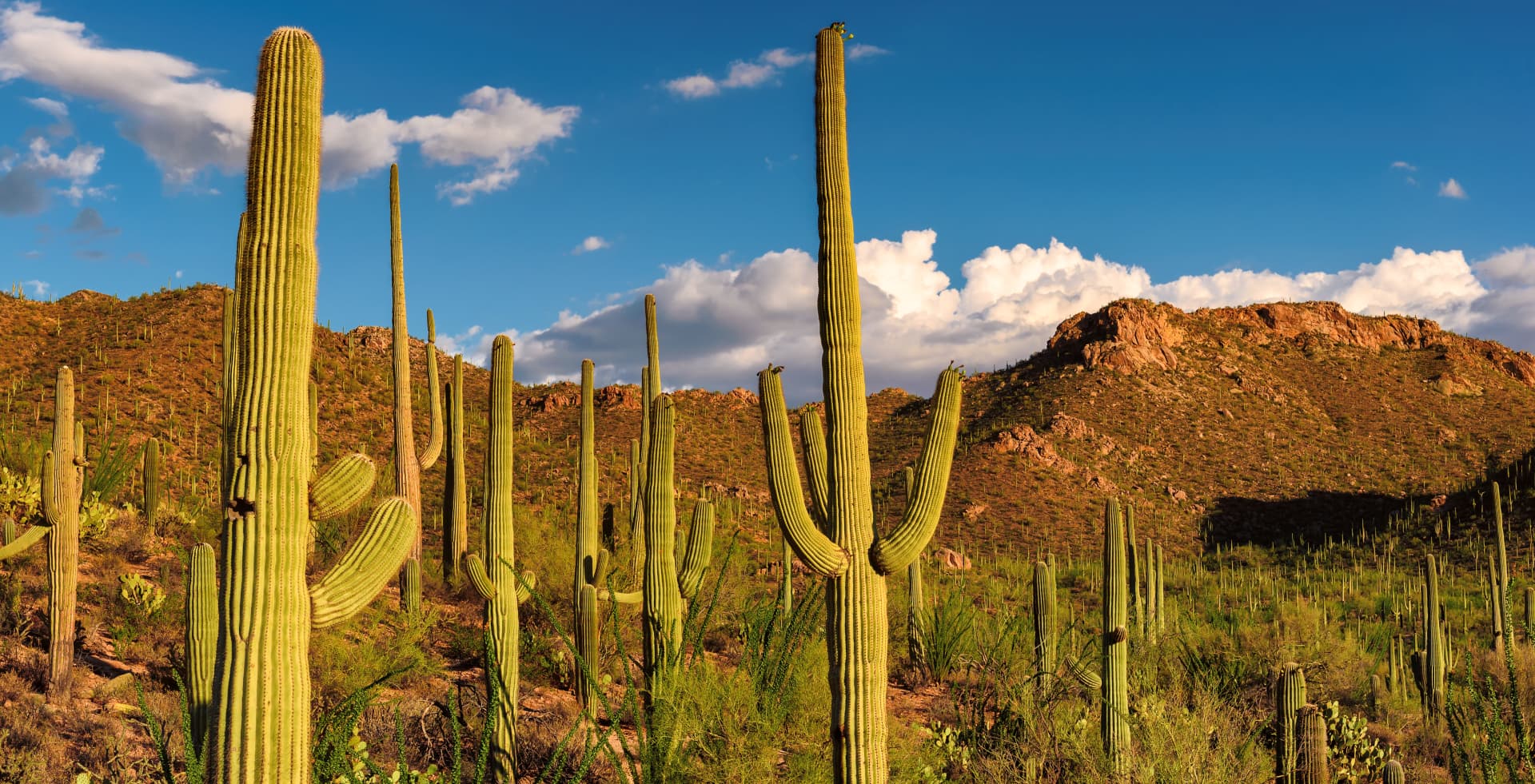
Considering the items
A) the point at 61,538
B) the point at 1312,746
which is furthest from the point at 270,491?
the point at 1312,746

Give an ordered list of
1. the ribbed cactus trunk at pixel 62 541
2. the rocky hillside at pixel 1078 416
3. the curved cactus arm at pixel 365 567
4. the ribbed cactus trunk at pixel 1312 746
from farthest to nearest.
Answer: the rocky hillside at pixel 1078 416 → the ribbed cactus trunk at pixel 62 541 → the ribbed cactus trunk at pixel 1312 746 → the curved cactus arm at pixel 365 567

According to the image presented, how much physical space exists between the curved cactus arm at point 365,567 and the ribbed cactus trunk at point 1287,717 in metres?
7.45

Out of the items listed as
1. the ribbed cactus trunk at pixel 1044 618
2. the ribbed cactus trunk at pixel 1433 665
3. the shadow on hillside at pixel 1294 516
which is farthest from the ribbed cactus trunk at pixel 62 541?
the shadow on hillside at pixel 1294 516

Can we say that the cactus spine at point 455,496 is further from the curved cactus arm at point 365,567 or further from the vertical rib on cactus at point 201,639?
the curved cactus arm at point 365,567

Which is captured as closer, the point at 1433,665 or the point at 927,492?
the point at 927,492

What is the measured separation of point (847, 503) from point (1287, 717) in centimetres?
542

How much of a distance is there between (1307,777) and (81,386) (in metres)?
26.9

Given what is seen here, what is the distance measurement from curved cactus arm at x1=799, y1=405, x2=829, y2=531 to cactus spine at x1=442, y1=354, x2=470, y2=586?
8.11 m

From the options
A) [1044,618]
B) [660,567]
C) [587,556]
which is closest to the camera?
[660,567]

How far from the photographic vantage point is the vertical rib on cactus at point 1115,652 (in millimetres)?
8070

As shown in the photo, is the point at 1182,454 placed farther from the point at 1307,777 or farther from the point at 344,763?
the point at 344,763

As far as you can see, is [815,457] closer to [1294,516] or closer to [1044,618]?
[1044,618]

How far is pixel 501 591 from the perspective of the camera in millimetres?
7270

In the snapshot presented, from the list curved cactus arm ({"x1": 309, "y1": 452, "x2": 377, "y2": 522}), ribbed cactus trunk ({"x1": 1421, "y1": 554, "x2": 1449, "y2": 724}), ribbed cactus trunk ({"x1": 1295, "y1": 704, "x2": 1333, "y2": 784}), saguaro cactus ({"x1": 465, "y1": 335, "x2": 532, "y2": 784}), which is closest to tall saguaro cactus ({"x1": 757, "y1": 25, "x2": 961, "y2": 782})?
curved cactus arm ({"x1": 309, "y1": 452, "x2": 377, "y2": 522})
